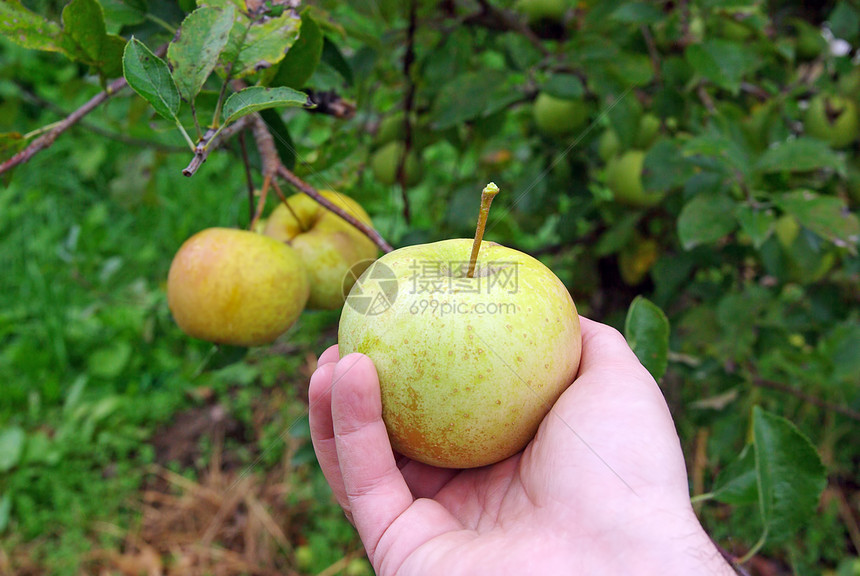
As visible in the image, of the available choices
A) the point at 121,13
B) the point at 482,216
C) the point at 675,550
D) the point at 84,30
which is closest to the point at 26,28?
the point at 84,30

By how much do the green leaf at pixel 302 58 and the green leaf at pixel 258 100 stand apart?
0.21 metres

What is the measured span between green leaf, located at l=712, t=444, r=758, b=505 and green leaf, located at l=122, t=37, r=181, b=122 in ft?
3.36

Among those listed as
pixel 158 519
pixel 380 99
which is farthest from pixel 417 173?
pixel 158 519

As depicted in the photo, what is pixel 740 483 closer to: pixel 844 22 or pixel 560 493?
pixel 560 493

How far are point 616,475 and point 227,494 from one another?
70.2 inches

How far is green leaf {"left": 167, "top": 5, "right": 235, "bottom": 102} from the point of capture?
81cm

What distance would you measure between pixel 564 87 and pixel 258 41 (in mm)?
787

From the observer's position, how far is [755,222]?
1.16 metres

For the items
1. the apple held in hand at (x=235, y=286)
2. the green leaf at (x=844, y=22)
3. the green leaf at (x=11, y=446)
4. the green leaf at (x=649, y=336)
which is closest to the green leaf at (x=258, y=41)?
the apple held in hand at (x=235, y=286)

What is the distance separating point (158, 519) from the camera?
2117mm

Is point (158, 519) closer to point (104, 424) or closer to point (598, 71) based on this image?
point (104, 424)

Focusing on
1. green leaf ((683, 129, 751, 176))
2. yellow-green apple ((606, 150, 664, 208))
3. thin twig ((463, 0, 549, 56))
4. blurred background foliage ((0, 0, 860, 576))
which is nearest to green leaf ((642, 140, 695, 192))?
blurred background foliage ((0, 0, 860, 576))

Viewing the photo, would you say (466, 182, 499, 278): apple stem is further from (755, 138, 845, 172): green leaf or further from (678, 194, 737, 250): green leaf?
(755, 138, 845, 172): green leaf

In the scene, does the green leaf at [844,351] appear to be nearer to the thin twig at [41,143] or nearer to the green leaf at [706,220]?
the green leaf at [706,220]
